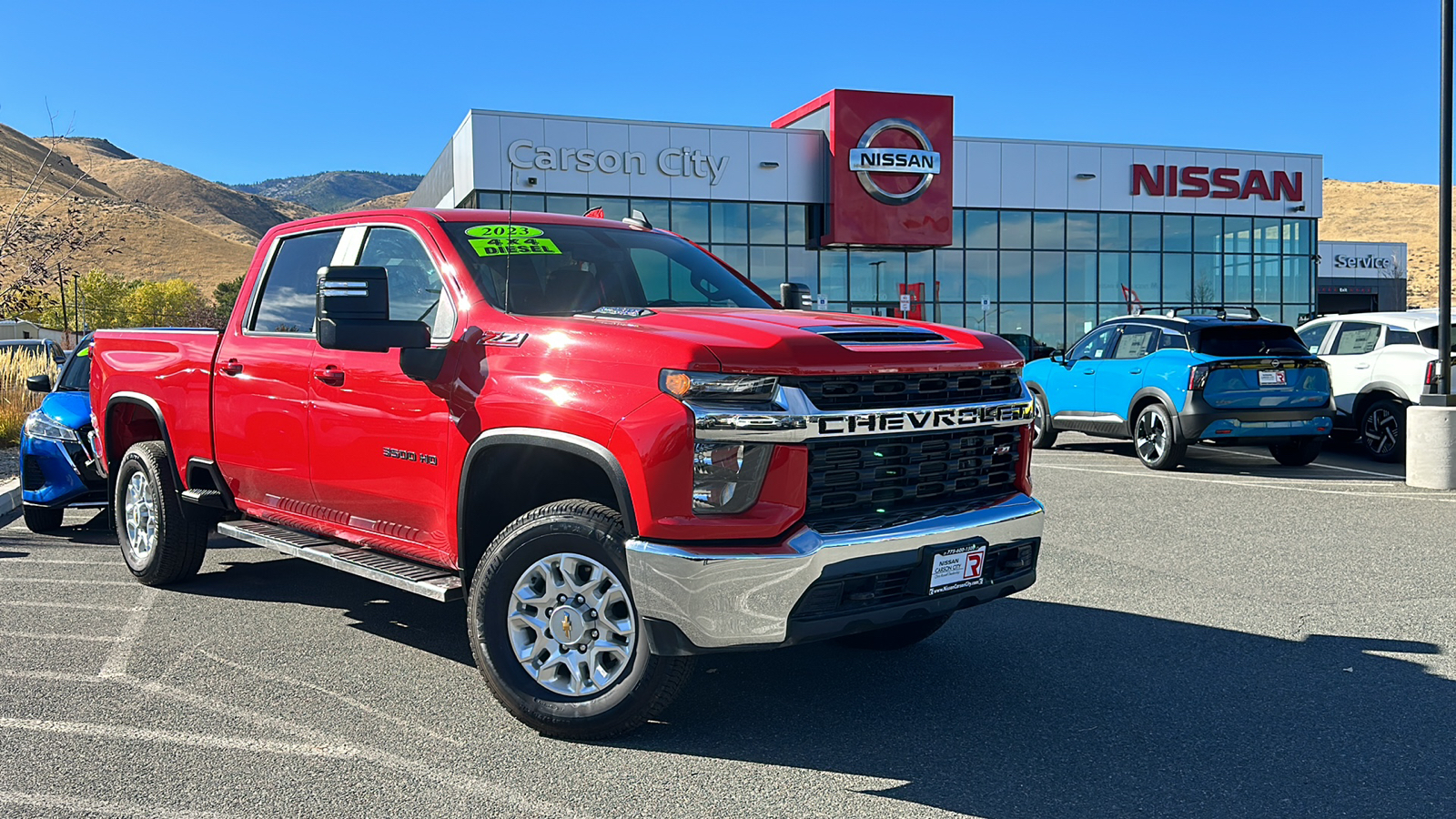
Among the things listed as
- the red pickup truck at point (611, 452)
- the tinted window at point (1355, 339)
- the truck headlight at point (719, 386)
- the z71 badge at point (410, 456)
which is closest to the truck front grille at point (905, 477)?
the red pickup truck at point (611, 452)

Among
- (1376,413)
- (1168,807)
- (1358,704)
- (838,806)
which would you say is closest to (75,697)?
(838,806)

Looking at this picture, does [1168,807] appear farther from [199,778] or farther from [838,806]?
[199,778]

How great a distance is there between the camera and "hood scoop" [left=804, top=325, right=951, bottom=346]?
4194 millimetres

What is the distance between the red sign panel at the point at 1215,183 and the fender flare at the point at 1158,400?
100 feet

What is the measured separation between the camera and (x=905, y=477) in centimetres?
426

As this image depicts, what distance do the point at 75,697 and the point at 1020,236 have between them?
38.5 metres

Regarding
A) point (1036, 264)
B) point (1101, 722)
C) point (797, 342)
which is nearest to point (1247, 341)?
point (1101, 722)

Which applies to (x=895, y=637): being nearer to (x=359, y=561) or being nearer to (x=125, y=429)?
(x=359, y=561)

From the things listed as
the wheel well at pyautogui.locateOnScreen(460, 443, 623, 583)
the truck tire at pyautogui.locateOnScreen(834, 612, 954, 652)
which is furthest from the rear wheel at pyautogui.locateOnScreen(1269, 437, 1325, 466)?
the wheel well at pyautogui.locateOnScreen(460, 443, 623, 583)

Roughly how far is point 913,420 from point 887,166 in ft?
110

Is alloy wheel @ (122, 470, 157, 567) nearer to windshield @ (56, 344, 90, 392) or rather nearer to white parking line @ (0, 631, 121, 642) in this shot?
white parking line @ (0, 631, 121, 642)

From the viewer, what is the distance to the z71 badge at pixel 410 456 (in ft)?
15.3

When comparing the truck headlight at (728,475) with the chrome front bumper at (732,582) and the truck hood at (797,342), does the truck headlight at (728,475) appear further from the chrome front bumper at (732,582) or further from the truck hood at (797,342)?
the truck hood at (797,342)

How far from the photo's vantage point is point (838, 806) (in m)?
3.64
